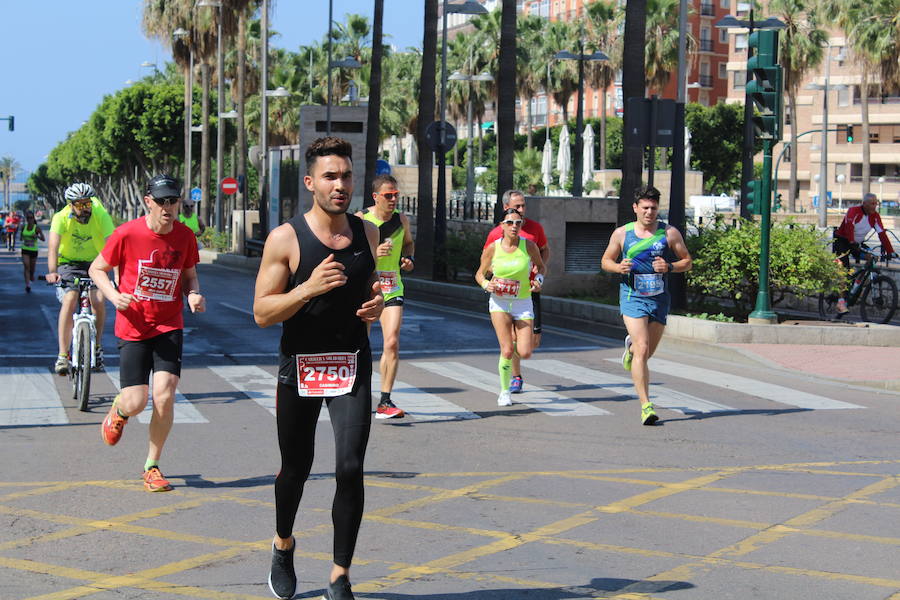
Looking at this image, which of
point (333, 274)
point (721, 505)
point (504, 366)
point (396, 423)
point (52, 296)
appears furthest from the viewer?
point (52, 296)

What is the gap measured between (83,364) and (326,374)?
5914mm

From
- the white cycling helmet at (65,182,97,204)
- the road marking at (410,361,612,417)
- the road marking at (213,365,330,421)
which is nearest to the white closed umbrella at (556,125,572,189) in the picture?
the road marking at (410,361,612,417)


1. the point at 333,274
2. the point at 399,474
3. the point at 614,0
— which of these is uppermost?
the point at 614,0

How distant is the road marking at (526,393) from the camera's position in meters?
11.2

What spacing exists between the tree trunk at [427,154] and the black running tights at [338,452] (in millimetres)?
23784

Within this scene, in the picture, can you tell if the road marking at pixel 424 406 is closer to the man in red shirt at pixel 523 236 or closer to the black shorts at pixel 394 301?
the man in red shirt at pixel 523 236

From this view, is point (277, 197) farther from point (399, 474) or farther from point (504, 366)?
point (399, 474)

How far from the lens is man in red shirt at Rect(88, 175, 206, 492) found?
25.5ft

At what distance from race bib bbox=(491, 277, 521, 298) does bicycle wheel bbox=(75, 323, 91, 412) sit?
3406mm

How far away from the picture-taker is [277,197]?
42.8 metres

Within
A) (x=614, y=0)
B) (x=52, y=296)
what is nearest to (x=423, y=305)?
(x=52, y=296)

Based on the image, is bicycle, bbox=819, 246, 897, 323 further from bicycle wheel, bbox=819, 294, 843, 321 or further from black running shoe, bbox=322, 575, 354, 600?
black running shoe, bbox=322, 575, 354, 600

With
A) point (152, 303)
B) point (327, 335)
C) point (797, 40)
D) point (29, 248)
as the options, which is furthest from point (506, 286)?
point (797, 40)

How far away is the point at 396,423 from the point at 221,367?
13.5 ft
